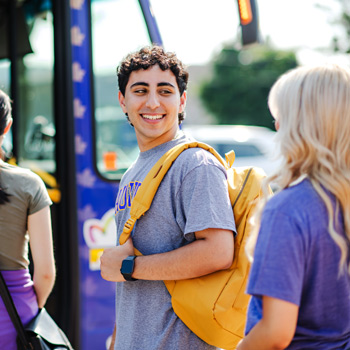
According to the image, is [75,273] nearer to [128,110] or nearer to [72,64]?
[72,64]

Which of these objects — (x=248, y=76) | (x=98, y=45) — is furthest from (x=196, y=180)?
(x=248, y=76)

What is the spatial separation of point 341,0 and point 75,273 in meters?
22.7

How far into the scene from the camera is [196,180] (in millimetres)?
1864

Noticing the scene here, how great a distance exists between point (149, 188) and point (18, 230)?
25.7 inches

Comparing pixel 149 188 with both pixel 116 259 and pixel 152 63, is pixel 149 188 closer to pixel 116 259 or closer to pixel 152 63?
pixel 116 259

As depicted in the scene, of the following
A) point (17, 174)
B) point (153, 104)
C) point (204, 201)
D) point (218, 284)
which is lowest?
point (218, 284)

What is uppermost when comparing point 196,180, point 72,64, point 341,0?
point 341,0

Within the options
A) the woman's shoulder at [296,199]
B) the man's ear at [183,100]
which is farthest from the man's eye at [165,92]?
the woman's shoulder at [296,199]

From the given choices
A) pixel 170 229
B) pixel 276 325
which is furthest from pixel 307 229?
pixel 170 229

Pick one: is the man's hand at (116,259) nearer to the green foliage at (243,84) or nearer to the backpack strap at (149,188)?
the backpack strap at (149,188)

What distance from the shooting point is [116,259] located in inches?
77.1

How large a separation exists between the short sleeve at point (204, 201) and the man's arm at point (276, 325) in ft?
1.50

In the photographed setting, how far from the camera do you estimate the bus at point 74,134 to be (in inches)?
138

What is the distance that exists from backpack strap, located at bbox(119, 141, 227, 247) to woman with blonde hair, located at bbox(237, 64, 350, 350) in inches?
20.1
